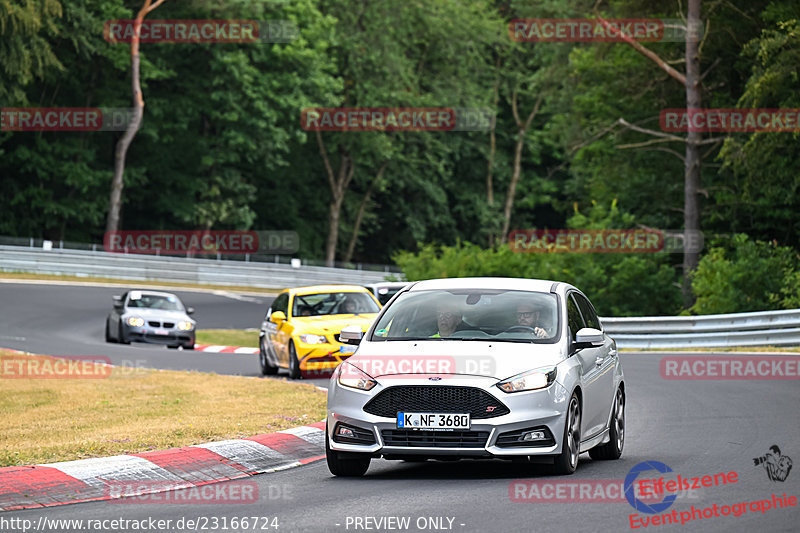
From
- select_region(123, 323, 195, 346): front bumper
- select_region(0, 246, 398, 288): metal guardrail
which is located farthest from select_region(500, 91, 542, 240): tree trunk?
select_region(123, 323, 195, 346): front bumper

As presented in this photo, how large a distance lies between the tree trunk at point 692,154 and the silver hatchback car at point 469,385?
26313mm

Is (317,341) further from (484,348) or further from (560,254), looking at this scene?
(560,254)

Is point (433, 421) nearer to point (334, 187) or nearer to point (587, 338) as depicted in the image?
point (587, 338)

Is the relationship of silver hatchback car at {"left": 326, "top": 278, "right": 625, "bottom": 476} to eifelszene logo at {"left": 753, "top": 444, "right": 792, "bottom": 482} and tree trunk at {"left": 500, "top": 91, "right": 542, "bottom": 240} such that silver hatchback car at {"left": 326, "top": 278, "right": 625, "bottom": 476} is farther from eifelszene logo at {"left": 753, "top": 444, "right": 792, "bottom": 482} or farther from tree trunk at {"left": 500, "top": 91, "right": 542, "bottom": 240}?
tree trunk at {"left": 500, "top": 91, "right": 542, "bottom": 240}

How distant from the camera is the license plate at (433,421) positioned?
979 centimetres

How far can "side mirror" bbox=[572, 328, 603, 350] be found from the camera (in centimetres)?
1069

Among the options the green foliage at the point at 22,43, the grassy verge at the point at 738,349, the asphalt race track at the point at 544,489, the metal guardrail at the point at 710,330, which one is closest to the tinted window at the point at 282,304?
the asphalt race track at the point at 544,489

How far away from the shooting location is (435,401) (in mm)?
9883

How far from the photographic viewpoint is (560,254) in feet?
120

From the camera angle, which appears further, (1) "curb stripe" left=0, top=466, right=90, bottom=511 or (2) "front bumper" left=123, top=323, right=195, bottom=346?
(2) "front bumper" left=123, top=323, right=195, bottom=346

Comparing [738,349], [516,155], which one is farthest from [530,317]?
[516,155]

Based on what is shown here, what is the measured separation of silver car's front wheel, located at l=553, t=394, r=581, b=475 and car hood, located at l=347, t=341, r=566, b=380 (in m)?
0.42

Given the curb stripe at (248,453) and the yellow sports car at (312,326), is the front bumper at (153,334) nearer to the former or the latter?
the yellow sports car at (312,326)

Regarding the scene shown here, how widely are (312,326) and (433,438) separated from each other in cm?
1206
